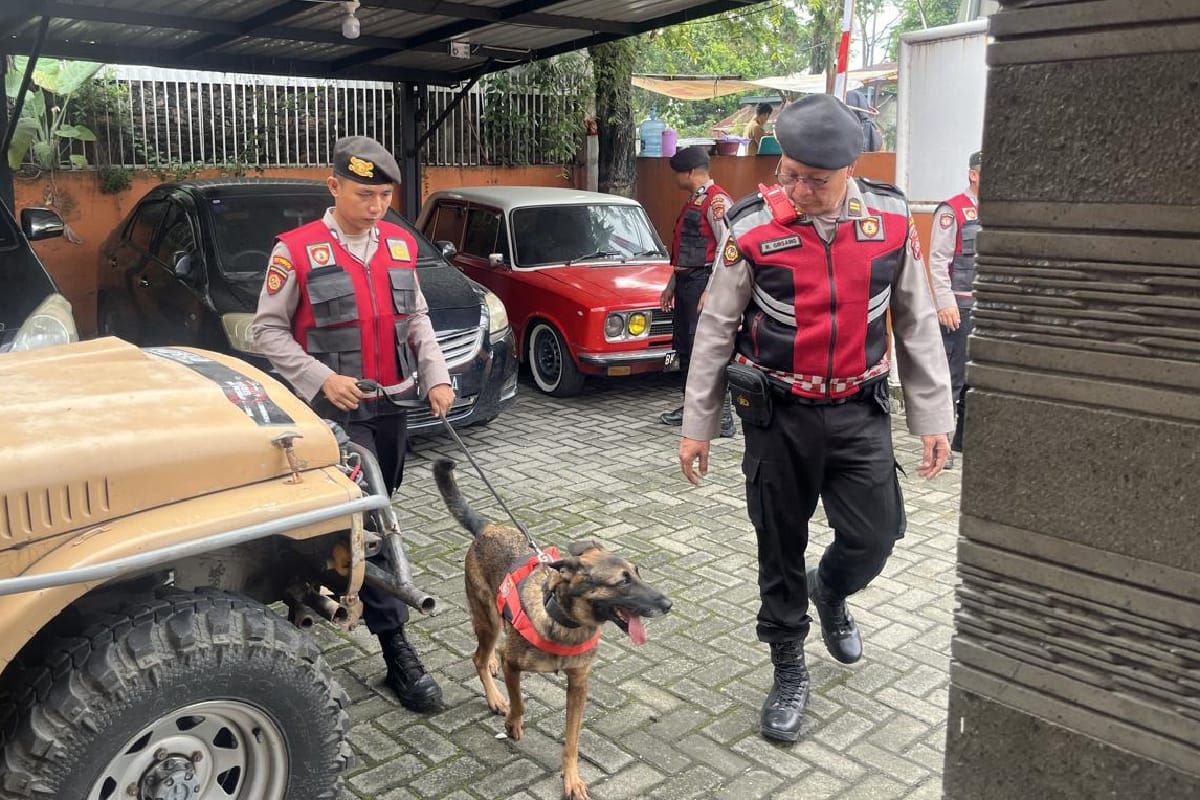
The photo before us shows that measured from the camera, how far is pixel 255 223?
7.46 m

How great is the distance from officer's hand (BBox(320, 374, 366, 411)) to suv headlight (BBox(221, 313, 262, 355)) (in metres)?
2.89

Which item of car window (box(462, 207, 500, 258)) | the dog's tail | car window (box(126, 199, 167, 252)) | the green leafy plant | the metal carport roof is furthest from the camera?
the green leafy plant

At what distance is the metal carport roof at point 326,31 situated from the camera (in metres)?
8.16

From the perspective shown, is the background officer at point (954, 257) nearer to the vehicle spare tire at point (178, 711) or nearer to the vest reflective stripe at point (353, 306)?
the vest reflective stripe at point (353, 306)

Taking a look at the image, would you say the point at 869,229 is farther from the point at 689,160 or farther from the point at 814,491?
the point at 689,160

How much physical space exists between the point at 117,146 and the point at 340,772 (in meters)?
9.43

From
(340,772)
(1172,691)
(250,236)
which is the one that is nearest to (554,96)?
(250,236)

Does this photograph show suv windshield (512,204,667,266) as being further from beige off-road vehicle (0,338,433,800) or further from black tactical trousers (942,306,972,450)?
beige off-road vehicle (0,338,433,800)

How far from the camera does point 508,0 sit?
842 centimetres

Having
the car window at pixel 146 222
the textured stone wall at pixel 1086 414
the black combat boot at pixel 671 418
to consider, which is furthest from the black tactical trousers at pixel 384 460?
the car window at pixel 146 222

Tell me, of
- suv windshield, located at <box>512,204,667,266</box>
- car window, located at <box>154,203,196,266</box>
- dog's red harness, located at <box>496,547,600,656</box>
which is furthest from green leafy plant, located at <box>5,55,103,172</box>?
dog's red harness, located at <box>496,547,600,656</box>

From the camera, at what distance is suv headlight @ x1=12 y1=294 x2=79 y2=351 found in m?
5.18

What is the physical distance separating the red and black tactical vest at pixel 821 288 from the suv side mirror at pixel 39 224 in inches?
182

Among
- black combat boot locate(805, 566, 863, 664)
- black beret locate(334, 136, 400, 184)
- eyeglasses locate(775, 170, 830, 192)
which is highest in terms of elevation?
black beret locate(334, 136, 400, 184)
